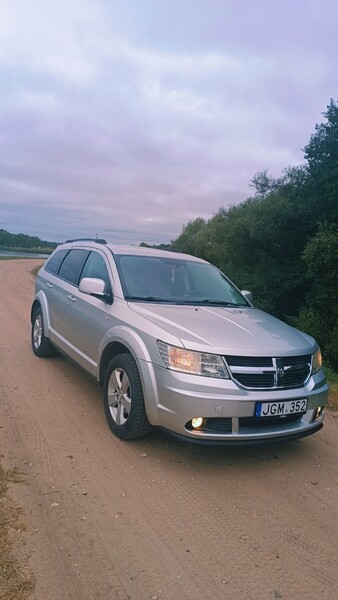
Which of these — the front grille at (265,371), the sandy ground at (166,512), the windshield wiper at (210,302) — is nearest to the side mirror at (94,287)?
the windshield wiper at (210,302)

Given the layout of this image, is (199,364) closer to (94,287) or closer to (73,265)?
(94,287)

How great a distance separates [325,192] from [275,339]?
15.4 metres

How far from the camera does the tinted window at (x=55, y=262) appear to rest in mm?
6352

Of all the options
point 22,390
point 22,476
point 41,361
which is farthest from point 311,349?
point 41,361

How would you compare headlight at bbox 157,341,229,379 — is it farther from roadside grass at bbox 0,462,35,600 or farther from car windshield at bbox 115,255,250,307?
roadside grass at bbox 0,462,35,600

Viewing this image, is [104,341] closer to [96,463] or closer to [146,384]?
[146,384]

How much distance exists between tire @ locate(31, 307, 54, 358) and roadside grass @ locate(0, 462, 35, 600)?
333 centimetres

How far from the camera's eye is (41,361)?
20.6ft

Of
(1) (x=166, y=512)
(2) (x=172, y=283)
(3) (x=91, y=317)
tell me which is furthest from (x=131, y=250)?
(1) (x=166, y=512)

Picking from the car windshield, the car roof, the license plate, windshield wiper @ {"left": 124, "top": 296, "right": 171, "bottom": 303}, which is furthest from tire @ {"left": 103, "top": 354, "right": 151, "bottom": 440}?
the car roof

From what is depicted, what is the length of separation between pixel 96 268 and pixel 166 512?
2.90 m

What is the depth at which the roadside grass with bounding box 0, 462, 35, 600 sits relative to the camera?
2.13 metres

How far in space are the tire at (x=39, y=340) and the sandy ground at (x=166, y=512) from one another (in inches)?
→ 67.4

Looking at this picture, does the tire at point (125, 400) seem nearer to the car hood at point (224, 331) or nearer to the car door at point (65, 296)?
the car hood at point (224, 331)
